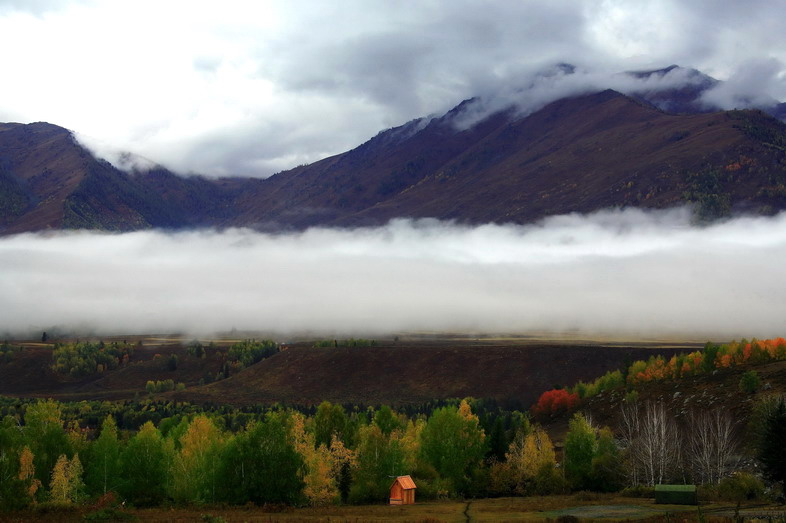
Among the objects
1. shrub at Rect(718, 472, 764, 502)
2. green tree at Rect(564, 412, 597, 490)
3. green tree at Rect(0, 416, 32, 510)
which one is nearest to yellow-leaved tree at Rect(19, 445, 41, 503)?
green tree at Rect(0, 416, 32, 510)

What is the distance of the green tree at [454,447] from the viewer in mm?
114250

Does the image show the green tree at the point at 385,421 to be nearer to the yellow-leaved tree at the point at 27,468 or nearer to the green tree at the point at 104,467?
the green tree at the point at 104,467

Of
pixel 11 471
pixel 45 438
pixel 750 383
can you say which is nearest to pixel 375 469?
pixel 45 438

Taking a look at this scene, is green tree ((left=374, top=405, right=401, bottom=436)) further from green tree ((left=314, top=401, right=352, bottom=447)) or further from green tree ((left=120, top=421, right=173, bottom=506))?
green tree ((left=120, top=421, right=173, bottom=506))

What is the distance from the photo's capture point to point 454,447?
115 m

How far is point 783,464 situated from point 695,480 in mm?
29936

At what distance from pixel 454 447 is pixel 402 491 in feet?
59.2

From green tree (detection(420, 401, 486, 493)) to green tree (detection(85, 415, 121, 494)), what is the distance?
46508mm

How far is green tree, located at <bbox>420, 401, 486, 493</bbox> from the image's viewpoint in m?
114

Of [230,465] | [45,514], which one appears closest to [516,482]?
[230,465]

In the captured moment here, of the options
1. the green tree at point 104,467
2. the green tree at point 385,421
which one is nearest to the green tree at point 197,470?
the green tree at point 104,467

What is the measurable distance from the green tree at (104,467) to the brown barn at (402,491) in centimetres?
3584

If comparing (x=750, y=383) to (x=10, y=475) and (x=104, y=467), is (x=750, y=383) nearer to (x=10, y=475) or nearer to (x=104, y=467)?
(x=104, y=467)

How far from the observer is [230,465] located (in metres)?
86.9
